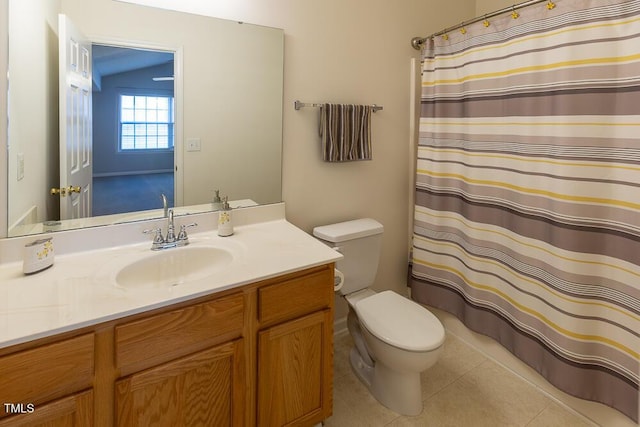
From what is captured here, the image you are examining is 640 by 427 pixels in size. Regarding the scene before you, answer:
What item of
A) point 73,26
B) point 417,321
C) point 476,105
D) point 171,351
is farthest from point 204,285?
point 476,105

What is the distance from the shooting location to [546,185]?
165 centimetres

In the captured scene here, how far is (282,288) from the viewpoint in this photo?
1.31 metres

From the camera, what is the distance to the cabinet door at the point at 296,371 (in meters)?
1.33

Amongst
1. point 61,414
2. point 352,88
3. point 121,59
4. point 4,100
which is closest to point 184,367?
point 61,414

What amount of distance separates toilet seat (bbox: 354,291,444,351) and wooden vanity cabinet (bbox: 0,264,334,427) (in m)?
0.31

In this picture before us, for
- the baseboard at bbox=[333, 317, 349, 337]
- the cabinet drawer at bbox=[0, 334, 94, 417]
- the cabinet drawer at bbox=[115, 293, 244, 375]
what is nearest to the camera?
the cabinet drawer at bbox=[0, 334, 94, 417]

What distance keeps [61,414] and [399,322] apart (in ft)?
4.28

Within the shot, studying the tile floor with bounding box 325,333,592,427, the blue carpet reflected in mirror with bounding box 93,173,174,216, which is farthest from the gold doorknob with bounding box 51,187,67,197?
the tile floor with bounding box 325,333,592,427

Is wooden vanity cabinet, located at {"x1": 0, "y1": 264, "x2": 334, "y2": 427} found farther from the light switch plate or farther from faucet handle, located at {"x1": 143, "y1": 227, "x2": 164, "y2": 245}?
the light switch plate

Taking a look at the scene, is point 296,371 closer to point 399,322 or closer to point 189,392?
point 189,392

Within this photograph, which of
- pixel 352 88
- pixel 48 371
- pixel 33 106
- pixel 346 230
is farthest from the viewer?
pixel 352 88

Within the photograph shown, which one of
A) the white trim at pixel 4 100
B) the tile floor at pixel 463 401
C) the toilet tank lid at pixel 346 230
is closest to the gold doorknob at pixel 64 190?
the white trim at pixel 4 100

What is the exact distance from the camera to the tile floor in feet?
5.51

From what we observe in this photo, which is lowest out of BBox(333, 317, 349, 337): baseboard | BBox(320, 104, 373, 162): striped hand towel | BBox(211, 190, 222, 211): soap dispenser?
BBox(333, 317, 349, 337): baseboard
